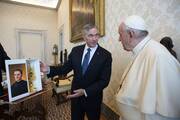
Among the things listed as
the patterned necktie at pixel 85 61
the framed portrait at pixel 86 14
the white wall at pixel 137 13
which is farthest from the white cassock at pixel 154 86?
the framed portrait at pixel 86 14

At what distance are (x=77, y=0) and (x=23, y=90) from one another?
3.30 metres

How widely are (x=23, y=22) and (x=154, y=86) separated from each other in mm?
7304

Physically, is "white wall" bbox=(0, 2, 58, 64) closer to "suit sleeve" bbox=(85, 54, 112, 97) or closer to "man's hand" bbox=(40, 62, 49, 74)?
"man's hand" bbox=(40, 62, 49, 74)

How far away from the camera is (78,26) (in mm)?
4172

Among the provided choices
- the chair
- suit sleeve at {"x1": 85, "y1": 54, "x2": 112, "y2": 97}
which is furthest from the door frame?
suit sleeve at {"x1": 85, "y1": 54, "x2": 112, "y2": 97}

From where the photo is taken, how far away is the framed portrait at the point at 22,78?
1.42 m

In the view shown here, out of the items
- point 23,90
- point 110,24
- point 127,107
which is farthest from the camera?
point 110,24

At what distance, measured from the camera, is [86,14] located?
355cm

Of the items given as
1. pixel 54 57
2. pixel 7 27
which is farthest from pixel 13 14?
pixel 54 57

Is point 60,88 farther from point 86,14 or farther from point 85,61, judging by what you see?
point 85,61

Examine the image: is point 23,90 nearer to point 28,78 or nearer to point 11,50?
point 28,78

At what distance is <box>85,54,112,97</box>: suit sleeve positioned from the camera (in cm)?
167

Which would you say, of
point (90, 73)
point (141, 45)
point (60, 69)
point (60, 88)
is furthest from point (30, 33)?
point (141, 45)

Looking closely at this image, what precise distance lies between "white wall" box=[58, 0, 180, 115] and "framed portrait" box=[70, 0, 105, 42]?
0.38 feet
